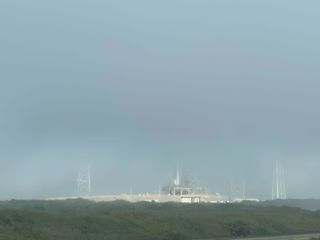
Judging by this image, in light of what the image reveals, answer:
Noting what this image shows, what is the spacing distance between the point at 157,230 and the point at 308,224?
89.4 feet

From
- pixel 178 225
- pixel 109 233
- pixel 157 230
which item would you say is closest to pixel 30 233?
pixel 109 233

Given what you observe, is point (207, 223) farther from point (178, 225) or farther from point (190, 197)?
point (190, 197)

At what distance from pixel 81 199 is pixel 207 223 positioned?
114 m

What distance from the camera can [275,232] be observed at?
7925cm

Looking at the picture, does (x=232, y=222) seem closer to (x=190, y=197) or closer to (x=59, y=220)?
(x=59, y=220)

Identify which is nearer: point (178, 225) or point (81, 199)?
point (178, 225)

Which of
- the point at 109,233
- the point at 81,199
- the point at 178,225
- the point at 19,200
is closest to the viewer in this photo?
the point at 109,233

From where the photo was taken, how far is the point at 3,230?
53312mm

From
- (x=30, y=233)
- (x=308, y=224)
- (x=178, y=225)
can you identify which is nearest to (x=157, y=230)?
(x=178, y=225)

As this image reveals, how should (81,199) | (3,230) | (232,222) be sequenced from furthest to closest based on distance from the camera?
(81,199), (232,222), (3,230)

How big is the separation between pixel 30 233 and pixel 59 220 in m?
11.4

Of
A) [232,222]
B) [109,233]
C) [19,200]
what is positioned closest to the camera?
[109,233]

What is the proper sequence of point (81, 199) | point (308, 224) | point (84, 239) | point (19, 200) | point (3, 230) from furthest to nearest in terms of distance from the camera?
point (81, 199), point (19, 200), point (308, 224), point (84, 239), point (3, 230)

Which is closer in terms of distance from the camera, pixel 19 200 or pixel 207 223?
pixel 207 223
